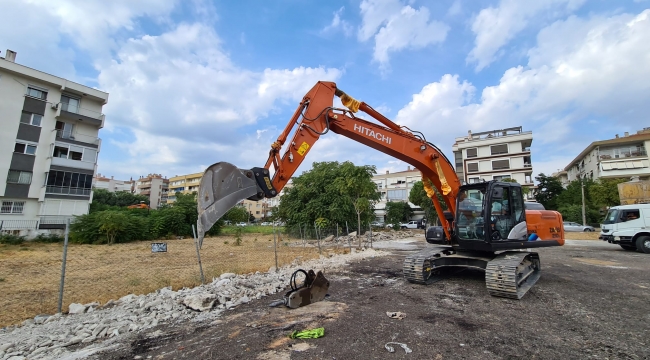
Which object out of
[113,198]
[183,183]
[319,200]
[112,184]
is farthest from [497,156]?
[112,184]

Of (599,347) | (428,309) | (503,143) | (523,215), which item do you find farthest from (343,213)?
(503,143)

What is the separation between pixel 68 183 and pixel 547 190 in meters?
59.6

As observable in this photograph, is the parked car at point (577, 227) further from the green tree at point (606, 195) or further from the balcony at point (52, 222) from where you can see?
the balcony at point (52, 222)

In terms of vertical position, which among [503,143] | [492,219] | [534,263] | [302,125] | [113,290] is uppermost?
[503,143]

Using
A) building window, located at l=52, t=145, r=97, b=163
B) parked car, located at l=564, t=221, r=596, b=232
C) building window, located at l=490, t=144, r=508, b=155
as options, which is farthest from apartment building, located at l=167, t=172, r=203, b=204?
parked car, located at l=564, t=221, r=596, b=232

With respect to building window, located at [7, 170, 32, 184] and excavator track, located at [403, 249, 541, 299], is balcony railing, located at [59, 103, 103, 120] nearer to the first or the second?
building window, located at [7, 170, 32, 184]

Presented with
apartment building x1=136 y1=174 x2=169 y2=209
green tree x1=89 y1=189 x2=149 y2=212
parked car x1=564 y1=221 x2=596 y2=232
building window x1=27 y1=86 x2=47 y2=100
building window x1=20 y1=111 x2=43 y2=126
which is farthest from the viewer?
apartment building x1=136 y1=174 x2=169 y2=209

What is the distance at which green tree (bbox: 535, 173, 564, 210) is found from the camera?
45219mm

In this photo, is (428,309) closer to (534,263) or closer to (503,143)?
(534,263)

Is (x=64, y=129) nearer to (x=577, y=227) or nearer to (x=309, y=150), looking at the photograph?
(x=309, y=150)

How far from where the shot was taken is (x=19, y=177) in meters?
22.6

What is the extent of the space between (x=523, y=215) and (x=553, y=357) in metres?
4.57

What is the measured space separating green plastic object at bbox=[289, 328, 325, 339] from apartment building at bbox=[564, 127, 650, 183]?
51.0m

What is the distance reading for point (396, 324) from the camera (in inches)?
176
